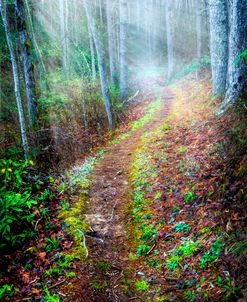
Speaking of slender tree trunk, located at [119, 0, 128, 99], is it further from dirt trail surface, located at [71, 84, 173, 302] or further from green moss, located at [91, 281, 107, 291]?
green moss, located at [91, 281, 107, 291]

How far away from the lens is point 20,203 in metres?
4.60

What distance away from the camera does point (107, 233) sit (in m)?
4.77

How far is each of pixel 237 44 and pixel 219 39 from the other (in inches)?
104

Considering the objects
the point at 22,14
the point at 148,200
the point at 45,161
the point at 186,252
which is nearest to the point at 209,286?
the point at 186,252

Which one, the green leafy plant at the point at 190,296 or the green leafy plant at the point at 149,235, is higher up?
the green leafy plant at the point at 190,296

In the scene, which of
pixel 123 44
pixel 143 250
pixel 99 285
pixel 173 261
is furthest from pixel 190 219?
pixel 123 44

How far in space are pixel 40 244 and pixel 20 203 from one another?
81cm

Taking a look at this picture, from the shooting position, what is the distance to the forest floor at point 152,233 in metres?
3.39

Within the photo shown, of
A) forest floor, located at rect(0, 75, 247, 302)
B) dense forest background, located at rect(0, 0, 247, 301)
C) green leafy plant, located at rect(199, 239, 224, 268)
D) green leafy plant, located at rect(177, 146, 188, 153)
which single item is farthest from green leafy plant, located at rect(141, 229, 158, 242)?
green leafy plant, located at rect(177, 146, 188, 153)

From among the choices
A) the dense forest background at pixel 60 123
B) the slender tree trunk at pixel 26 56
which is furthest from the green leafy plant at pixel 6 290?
the slender tree trunk at pixel 26 56

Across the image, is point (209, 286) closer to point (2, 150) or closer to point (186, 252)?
point (186, 252)

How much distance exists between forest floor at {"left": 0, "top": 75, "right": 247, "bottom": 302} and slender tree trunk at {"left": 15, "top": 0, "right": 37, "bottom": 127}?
341 centimetres

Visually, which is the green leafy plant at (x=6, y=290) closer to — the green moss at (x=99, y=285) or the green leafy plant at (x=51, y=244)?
the green leafy plant at (x=51, y=244)

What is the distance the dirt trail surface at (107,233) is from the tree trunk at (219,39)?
378 centimetres
